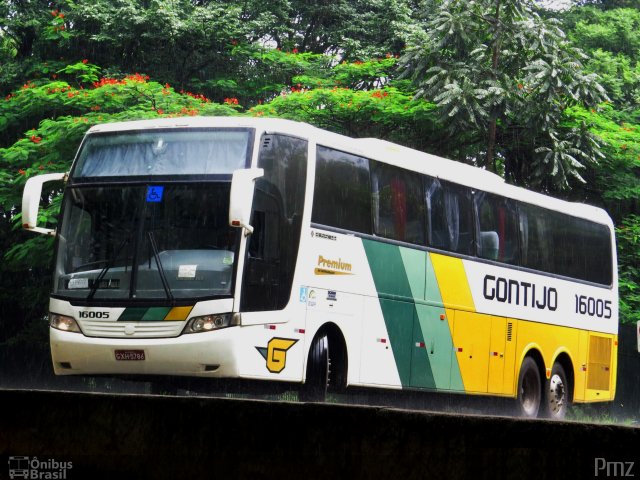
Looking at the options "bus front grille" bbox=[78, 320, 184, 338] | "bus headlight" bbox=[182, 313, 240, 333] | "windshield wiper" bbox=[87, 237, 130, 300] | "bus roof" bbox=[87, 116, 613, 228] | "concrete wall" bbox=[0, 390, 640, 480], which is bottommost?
"concrete wall" bbox=[0, 390, 640, 480]

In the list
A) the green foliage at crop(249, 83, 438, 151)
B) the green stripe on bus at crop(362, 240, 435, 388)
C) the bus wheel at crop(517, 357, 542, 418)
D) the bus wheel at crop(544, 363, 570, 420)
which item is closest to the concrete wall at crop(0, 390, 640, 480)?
the green stripe on bus at crop(362, 240, 435, 388)

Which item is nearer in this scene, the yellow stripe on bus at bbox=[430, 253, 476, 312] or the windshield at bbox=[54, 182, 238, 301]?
the windshield at bbox=[54, 182, 238, 301]

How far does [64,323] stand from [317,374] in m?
2.75

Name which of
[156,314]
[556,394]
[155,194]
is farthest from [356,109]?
[156,314]

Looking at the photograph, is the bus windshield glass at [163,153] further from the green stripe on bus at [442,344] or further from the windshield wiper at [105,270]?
the green stripe on bus at [442,344]

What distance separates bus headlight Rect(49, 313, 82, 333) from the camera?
12383mm

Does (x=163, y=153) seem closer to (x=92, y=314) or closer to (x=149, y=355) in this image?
(x=92, y=314)

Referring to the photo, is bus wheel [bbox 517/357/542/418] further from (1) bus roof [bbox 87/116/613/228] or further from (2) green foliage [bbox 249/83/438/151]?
(2) green foliage [bbox 249/83/438/151]

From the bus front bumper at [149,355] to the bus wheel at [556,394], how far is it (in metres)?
7.49

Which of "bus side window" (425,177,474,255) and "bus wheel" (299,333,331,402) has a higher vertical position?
"bus side window" (425,177,474,255)

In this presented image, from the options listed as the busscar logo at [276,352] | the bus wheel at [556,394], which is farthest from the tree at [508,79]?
the busscar logo at [276,352]

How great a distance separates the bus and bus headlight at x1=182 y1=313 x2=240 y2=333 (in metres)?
0.01

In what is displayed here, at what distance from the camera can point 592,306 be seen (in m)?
19.5

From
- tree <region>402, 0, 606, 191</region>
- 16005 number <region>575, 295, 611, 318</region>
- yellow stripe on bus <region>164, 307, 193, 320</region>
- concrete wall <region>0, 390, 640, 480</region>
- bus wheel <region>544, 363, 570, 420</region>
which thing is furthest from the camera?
tree <region>402, 0, 606, 191</region>
